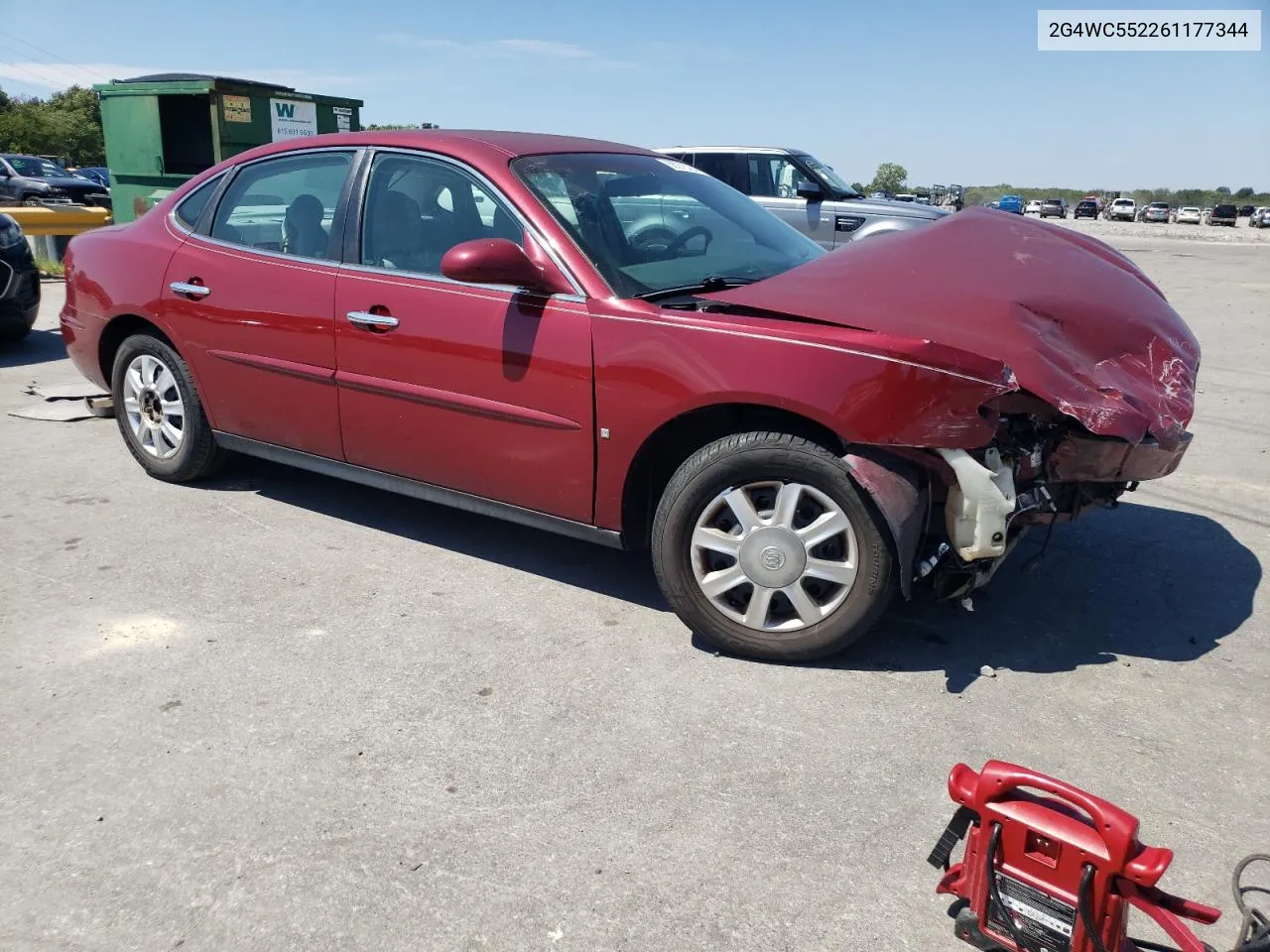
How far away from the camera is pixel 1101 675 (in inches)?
134

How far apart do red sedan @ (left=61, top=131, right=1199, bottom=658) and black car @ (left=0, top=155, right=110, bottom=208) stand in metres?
21.6

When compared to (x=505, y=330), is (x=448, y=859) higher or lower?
lower

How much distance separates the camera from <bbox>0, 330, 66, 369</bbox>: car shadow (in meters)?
8.21

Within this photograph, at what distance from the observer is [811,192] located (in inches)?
521

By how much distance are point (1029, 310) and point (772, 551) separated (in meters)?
1.15

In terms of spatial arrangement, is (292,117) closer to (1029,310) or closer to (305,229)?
(305,229)

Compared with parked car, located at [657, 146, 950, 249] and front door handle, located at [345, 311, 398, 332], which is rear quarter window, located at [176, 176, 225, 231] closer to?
front door handle, located at [345, 311, 398, 332]

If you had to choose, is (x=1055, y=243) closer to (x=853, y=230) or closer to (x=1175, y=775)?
(x=1175, y=775)

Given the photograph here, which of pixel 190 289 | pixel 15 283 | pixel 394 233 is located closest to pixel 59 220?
pixel 15 283

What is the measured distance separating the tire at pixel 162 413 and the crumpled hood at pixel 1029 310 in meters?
2.71

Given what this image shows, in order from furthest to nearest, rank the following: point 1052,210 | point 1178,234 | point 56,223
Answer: point 1052,210
point 1178,234
point 56,223

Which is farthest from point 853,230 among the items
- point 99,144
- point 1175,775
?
point 99,144

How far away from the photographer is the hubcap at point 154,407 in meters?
4.99

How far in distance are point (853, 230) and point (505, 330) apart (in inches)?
416
